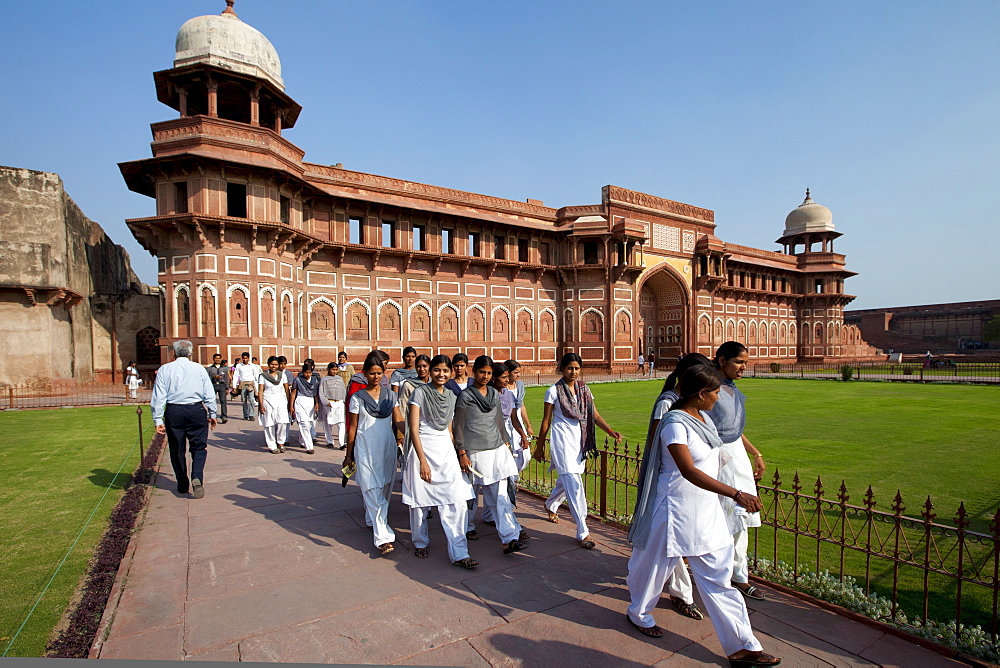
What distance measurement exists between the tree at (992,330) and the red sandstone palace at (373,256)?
23.9m

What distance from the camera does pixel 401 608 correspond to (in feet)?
9.53

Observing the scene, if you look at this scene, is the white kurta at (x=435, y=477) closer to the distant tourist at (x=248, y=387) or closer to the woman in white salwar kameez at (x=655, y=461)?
the woman in white salwar kameez at (x=655, y=461)

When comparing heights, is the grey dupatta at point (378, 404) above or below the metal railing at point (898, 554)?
above

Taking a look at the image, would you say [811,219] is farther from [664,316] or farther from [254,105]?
[254,105]

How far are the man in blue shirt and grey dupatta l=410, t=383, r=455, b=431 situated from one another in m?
3.33

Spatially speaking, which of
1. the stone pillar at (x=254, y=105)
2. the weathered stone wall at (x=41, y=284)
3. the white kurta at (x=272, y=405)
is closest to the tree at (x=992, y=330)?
the white kurta at (x=272, y=405)

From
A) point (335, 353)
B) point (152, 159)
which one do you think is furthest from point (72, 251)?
point (335, 353)

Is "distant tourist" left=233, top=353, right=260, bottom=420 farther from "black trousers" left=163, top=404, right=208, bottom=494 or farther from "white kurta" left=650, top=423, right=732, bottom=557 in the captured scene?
"white kurta" left=650, top=423, right=732, bottom=557

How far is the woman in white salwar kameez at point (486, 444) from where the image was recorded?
3.81m

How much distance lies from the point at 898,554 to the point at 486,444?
263cm

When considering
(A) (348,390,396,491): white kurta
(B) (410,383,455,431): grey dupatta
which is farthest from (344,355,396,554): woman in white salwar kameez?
(B) (410,383,455,431): grey dupatta

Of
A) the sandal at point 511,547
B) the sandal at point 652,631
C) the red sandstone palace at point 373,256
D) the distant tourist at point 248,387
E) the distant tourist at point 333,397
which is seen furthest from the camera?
the red sandstone palace at point 373,256

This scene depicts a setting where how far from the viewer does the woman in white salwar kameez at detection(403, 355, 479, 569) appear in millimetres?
3578

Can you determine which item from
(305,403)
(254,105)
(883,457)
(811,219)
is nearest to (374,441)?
(305,403)
